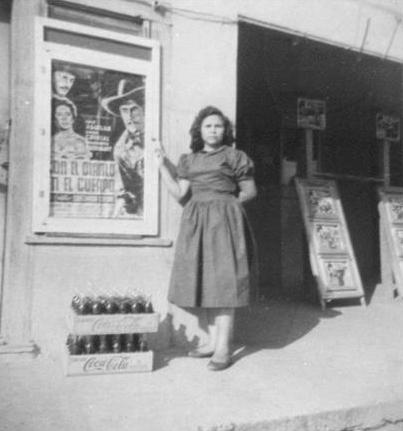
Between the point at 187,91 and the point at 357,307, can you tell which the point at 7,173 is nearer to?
the point at 187,91

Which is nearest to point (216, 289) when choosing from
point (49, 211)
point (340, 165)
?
point (49, 211)

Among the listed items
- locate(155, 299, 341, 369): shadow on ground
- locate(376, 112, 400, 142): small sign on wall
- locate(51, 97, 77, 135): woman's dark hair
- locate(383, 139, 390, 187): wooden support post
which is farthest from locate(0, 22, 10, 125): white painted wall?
locate(376, 112, 400, 142): small sign on wall

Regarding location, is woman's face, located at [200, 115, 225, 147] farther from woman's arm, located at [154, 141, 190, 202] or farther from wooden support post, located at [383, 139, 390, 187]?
wooden support post, located at [383, 139, 390, 187]

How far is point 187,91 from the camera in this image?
190 inches

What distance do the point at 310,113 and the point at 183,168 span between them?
4.13m

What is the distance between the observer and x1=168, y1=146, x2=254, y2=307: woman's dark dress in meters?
4.21

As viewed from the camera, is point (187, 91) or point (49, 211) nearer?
point (49, 211)

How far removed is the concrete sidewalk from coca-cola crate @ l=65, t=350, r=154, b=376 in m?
0.07

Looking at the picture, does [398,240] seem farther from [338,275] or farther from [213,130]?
[213,130]

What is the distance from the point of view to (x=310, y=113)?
8.05 metres

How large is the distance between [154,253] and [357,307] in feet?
11.1

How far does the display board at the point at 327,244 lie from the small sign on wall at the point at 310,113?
1.14 meters

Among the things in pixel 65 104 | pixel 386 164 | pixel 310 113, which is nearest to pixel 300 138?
pixel 310 113

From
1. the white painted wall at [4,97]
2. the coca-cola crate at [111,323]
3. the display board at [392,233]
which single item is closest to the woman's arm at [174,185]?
the coca-cola crate at [111,323]
